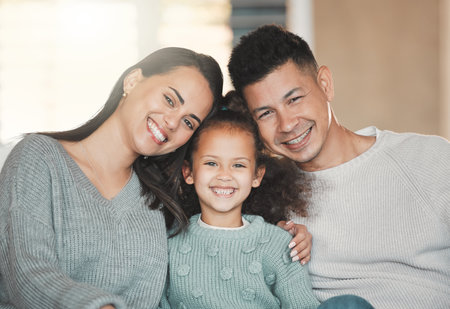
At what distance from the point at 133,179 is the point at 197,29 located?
84.8 inches

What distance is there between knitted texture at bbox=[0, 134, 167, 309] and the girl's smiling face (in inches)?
6.8

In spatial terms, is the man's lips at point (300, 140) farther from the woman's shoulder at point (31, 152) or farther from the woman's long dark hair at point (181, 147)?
the woman's shoulder at point (31, 152)

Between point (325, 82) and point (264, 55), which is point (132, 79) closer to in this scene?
point (264, 55)

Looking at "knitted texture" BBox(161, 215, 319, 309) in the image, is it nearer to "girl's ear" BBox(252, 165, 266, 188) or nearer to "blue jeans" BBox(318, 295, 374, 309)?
"girl's ear" BBox(252, 165, 266, 188)

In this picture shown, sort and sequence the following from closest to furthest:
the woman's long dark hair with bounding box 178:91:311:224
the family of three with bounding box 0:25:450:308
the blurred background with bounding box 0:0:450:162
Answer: the family of three with bounding box 0:25:450:308 < the woman's long dark hair with bounding box 178:91:311:224 < the blurred background with bounding box 0:0:450:162

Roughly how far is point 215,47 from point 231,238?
2.25m

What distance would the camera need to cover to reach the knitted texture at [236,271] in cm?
141

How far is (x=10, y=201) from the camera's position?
46.1 inches

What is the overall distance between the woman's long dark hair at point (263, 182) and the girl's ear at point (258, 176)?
0.06 feet

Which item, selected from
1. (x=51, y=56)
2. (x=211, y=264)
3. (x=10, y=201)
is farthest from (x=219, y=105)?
(x=51, y=56)

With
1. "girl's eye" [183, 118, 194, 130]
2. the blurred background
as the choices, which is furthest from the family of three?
the blurred background

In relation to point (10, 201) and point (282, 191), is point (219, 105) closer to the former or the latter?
point (282, 191)

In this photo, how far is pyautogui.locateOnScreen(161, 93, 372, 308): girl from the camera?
142cm

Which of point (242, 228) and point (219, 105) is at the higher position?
point (219, 105)
